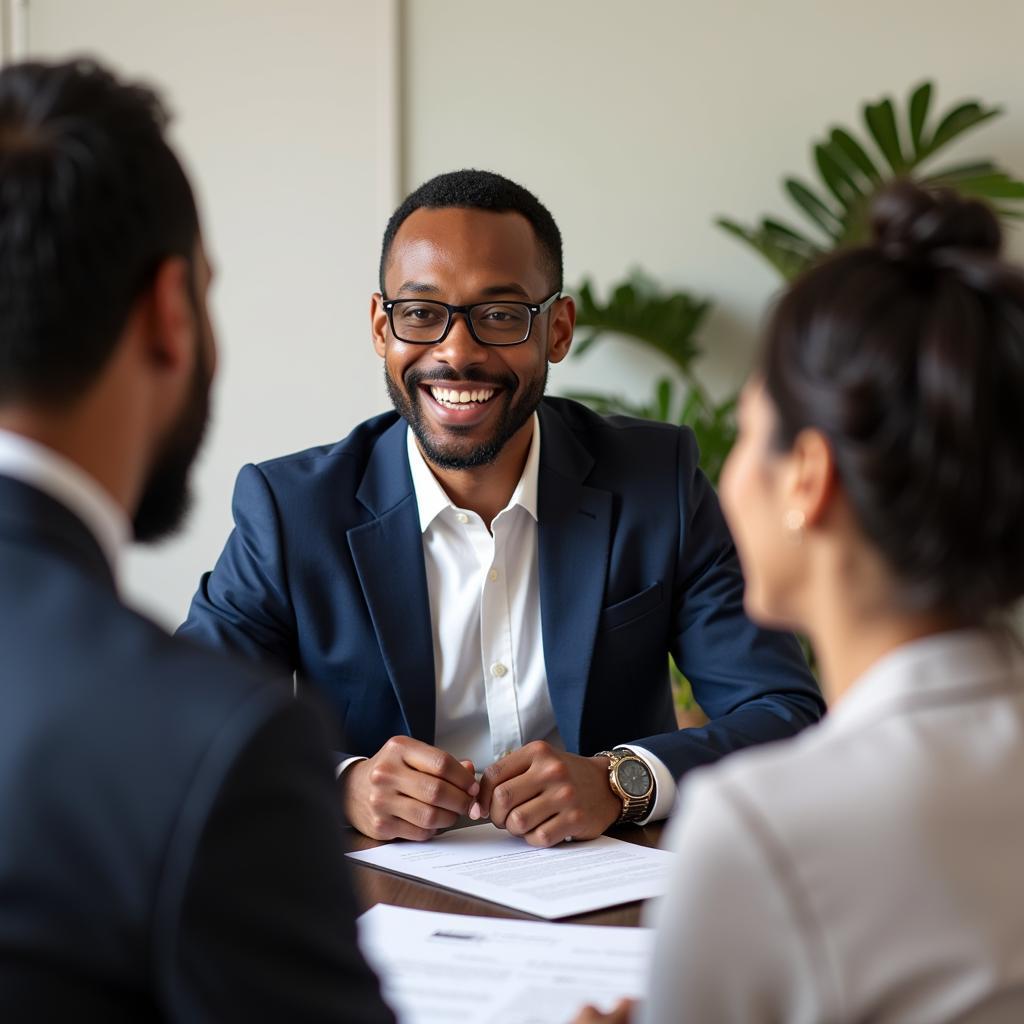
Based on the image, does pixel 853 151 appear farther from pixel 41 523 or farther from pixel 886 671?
pixel 41 523

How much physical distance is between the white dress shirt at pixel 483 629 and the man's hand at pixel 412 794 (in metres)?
0.41

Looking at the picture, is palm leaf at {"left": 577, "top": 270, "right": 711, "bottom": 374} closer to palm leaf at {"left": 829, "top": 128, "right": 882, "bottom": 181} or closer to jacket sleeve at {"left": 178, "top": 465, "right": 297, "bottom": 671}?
palm leaf at {"left": 829, "top": 128, "right": 882, "bottom": 181}

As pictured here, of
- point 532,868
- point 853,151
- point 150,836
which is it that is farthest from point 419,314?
point 853,151

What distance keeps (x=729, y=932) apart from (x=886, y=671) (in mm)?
233

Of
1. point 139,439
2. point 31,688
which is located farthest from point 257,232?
point 31,688

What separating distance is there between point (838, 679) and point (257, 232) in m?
3.29

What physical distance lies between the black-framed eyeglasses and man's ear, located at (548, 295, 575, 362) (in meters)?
0.15

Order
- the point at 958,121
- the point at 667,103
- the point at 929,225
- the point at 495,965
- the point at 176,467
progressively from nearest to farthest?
the point at 929,225 < the point at 176,467 < the point at 495,965 < the point at 958,121 < the point at 667,103

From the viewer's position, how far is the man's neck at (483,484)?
7.68 ft

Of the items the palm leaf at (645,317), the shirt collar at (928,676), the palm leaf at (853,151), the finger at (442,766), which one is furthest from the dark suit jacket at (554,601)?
the palm leaf at (853,151)

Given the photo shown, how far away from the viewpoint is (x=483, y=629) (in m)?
2.21

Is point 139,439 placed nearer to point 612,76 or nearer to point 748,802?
point 748,802

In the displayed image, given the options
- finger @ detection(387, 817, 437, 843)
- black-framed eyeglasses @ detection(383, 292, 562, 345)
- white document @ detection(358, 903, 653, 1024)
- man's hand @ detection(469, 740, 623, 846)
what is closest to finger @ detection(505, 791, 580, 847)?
man's hand @ detection(469, 740, 623, 846)

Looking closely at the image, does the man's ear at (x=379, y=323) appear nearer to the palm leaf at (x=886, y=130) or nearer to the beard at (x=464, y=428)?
the beard at (x=464, y=428)
